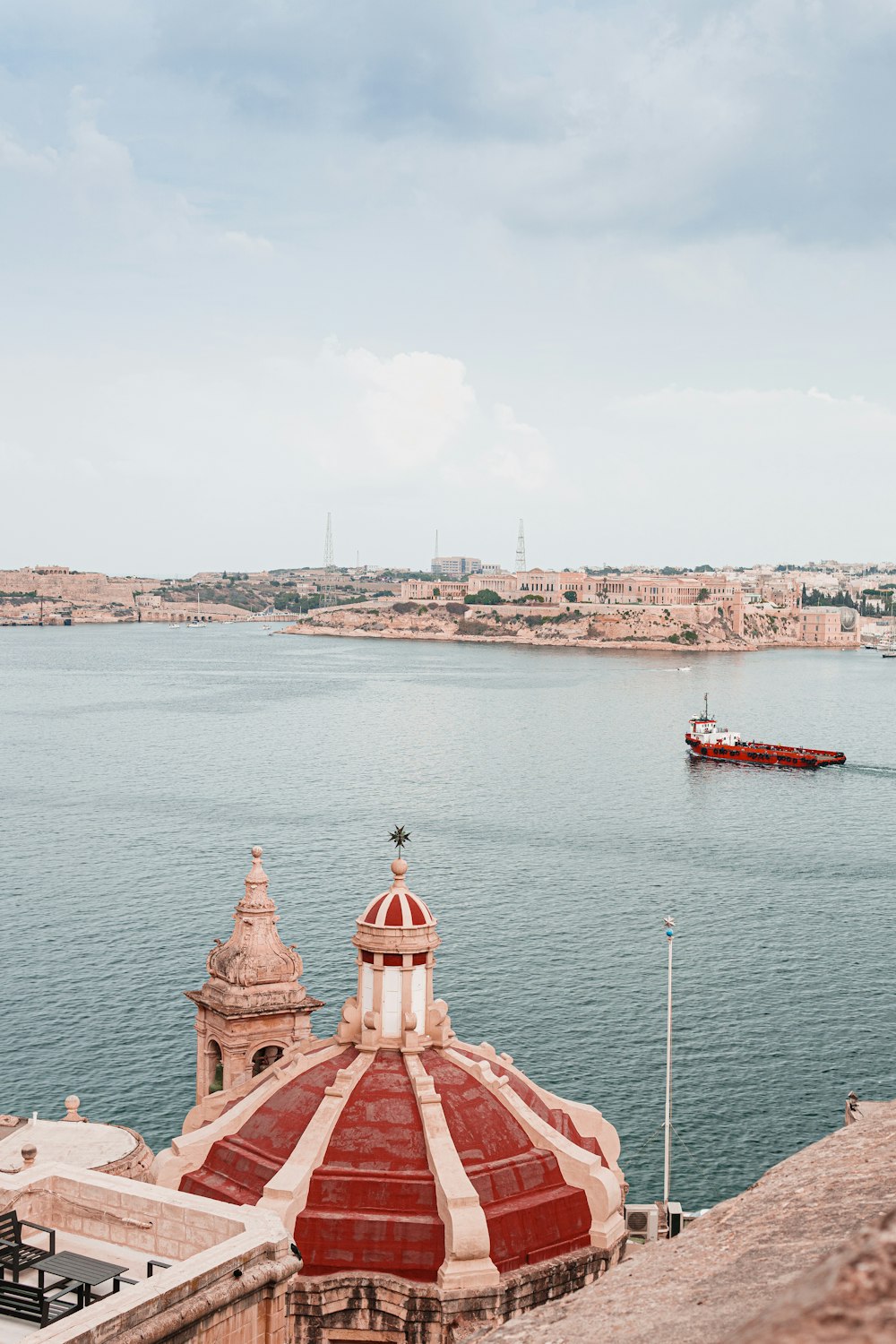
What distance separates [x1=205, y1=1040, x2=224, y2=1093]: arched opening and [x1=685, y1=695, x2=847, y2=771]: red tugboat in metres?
80.8

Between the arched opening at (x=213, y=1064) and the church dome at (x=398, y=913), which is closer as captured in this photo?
the church dome at (x=398, y=913)

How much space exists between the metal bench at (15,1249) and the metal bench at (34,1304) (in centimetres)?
13

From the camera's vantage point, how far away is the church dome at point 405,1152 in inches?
499

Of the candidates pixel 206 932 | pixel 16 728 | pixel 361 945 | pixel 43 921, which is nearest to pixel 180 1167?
pixel 361 945

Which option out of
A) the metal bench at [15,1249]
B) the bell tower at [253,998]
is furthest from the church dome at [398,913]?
the metal bench at [15,1249]


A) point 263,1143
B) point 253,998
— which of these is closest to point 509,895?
point 253,998

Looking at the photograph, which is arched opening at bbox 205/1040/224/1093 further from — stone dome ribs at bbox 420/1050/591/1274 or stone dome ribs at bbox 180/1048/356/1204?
stone dome ribs at bbox 420/1050/591/1274

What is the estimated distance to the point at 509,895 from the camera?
5366 cm

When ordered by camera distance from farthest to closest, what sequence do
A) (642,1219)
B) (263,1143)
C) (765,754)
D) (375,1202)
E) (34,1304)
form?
(765,754), (642,1219), (263,1143), (375,1202), (34,1304)

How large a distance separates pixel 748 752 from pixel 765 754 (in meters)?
1.40

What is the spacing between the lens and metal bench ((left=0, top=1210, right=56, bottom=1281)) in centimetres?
921

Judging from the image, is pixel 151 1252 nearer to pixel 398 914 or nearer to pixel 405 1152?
pixel 405 1152

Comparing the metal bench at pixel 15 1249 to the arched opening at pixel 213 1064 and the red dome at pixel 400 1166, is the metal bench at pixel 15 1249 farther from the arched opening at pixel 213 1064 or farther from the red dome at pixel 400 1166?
the arched opening at pixel 213 1064

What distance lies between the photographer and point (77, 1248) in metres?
10.5
